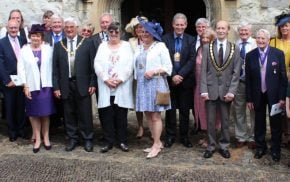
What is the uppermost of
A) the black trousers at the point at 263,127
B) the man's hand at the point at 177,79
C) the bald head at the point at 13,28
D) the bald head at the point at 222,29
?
the bald head at the point at 13,28

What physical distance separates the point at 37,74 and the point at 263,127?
2756 millimetres

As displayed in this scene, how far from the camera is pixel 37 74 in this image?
228 inches

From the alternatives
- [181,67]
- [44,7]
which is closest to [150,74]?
[181,67]

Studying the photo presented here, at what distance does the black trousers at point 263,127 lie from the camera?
18.0 ft

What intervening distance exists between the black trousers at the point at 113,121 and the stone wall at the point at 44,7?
102 inches

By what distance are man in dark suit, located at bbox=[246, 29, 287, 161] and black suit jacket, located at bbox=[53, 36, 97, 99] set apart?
6.15 feet

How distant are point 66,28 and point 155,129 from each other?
5.30 ft

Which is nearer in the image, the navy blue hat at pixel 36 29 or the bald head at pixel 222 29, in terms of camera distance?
the bald head at pixel 222 29

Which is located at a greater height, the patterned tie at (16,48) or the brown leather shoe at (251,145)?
the patterned tie at (16,48)

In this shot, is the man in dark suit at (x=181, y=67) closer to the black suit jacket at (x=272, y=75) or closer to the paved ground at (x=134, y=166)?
the paved ground at (x=134, y=166)

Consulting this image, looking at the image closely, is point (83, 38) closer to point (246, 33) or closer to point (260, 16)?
point (246, 33)

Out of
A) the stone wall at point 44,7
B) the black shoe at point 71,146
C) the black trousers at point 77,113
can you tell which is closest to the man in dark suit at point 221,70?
the black trousers at point 77,113

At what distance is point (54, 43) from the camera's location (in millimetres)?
5957

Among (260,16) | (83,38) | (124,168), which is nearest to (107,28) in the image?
(83,38)
